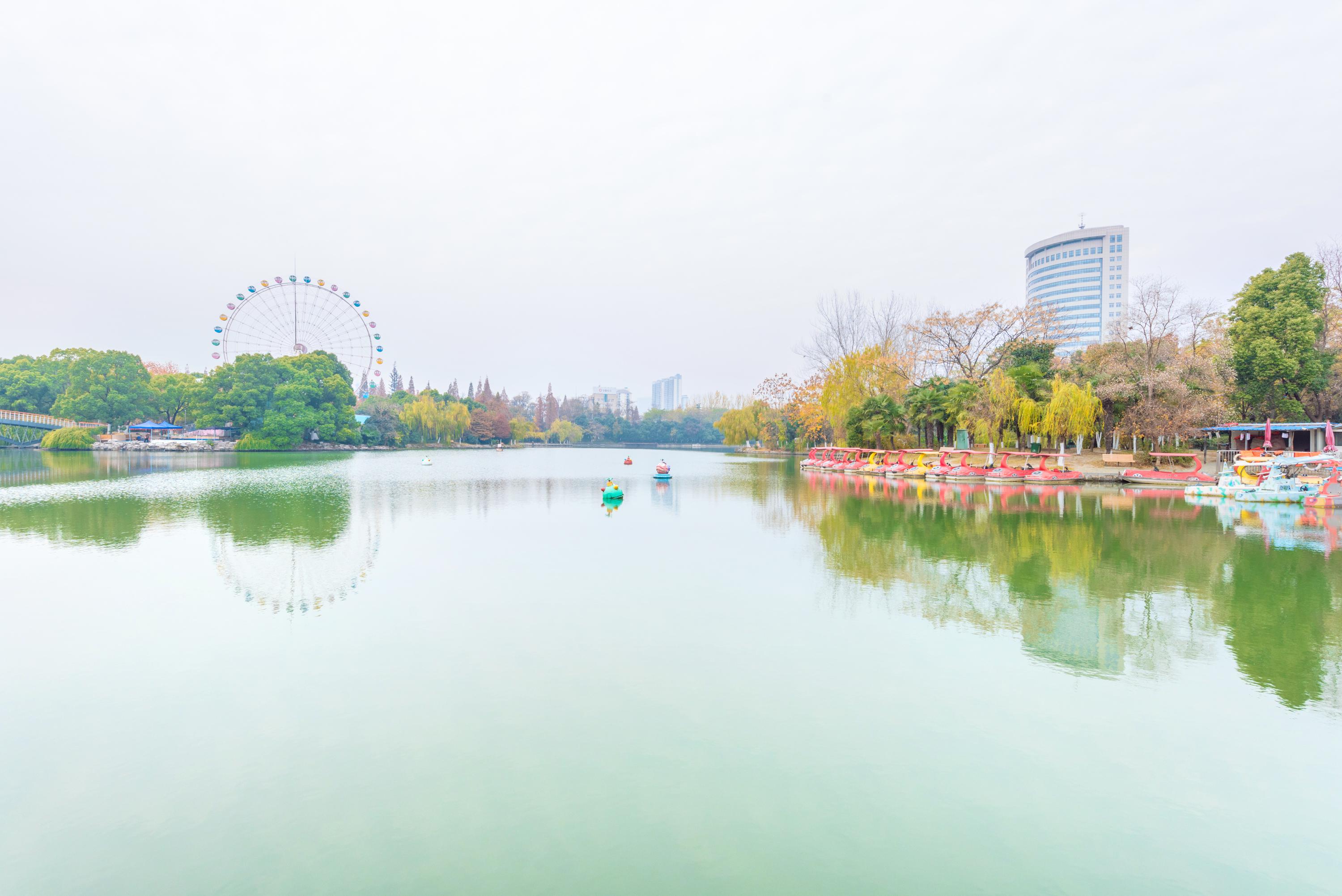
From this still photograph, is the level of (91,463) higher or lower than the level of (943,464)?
lower

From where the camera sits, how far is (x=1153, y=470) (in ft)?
79.4

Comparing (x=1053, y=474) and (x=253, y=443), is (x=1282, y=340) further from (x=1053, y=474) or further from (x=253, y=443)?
(x=253, y=443)

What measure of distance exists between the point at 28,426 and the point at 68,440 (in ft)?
16.1

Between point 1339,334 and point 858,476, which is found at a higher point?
point 1339,334

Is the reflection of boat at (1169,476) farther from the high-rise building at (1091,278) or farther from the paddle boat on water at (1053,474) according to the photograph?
the high-rise building at (1091,278)

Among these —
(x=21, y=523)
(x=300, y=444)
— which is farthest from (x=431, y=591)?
(x=300, y=444)

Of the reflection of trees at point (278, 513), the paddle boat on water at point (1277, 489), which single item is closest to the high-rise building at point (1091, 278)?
the paddle boat on water at point (1277, 489)

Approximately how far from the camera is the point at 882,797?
368 centimetres

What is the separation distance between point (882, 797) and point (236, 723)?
420 cm

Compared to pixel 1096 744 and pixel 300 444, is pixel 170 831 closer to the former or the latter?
pixel 1096 744

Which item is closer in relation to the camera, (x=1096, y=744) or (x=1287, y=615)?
(x=1096, y=744)

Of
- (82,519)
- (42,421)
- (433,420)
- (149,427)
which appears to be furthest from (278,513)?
(433,420)

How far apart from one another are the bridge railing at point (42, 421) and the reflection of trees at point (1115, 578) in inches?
2345

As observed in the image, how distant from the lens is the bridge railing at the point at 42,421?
162ft
